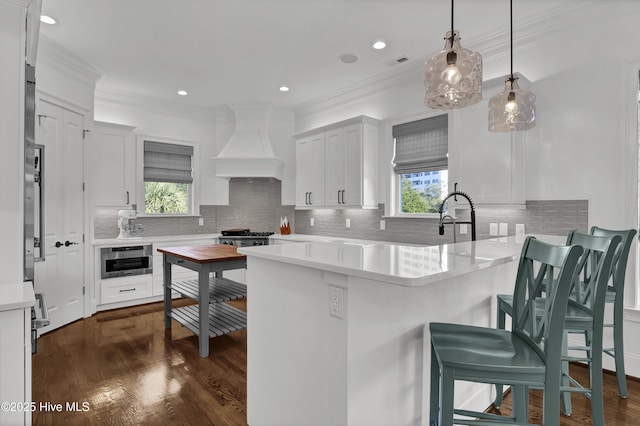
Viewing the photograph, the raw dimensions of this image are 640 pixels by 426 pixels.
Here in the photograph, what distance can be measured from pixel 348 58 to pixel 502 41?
1523 mm

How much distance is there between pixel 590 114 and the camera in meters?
2.87

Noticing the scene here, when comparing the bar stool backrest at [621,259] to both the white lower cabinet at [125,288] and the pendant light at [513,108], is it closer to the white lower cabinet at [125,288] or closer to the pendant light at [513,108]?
the pendant light at [513,108]

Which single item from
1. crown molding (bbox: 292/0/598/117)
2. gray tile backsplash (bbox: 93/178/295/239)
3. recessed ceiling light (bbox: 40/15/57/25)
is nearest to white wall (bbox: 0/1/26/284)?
recessed ceiling light (bbox: 40/15/57/25)

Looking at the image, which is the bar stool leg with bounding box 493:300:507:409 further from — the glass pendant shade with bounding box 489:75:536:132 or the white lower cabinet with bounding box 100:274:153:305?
the white lower cabinet with bounding box 100:274:153:305

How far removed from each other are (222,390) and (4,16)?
8.07ft

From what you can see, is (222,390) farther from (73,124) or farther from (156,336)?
(73,124)

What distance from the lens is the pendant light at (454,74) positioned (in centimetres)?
183

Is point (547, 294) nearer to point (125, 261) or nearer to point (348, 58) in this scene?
point (348, 58)

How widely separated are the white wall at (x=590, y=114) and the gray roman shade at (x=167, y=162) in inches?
182

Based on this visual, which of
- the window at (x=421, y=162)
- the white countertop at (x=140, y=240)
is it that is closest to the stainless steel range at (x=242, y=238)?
the white countertop at (x=140, y=240)

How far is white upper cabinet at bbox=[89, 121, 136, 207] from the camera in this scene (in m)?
4.61

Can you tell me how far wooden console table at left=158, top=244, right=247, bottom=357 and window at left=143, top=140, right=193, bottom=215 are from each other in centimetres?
203

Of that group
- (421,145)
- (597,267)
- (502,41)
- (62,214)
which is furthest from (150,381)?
(502,41)

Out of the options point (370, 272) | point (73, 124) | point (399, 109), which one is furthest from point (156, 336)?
point (399, 109)
